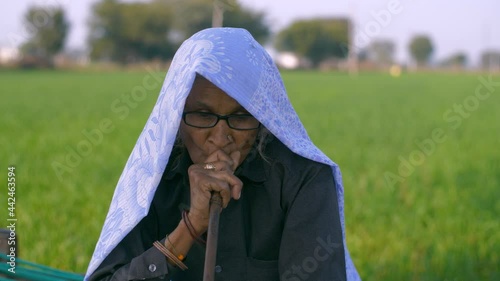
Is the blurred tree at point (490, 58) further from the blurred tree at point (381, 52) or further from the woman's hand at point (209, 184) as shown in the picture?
the woman's hand at point (209, 184)

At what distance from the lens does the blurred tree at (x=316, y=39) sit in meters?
82.4

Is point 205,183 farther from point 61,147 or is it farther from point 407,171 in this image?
point 61,147

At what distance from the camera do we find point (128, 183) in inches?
81.2

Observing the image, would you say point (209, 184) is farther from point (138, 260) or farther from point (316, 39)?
point (316, 39)

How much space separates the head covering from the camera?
187 cm

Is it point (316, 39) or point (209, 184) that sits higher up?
point (316, 39)

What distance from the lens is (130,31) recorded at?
2771 inches

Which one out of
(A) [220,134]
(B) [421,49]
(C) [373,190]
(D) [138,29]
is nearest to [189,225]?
(A) [220,134]

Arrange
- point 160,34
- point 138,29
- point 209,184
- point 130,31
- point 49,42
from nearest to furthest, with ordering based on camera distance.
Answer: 1. point 209,184
2. point 49,42
3. point 160,34
4. point 138,29
5. point 130,31

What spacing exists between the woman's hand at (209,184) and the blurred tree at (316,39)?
79368mm

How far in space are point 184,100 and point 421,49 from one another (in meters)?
112

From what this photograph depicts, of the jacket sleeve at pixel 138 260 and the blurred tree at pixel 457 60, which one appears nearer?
the jacket sleeve at pixel 138 260

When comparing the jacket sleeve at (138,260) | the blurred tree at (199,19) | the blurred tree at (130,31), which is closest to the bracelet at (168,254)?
the jacket sleeve at (138,260)

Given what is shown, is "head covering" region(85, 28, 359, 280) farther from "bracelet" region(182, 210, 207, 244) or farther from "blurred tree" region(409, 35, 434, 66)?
"blurred tree" region(409, 35, 434, 66)
